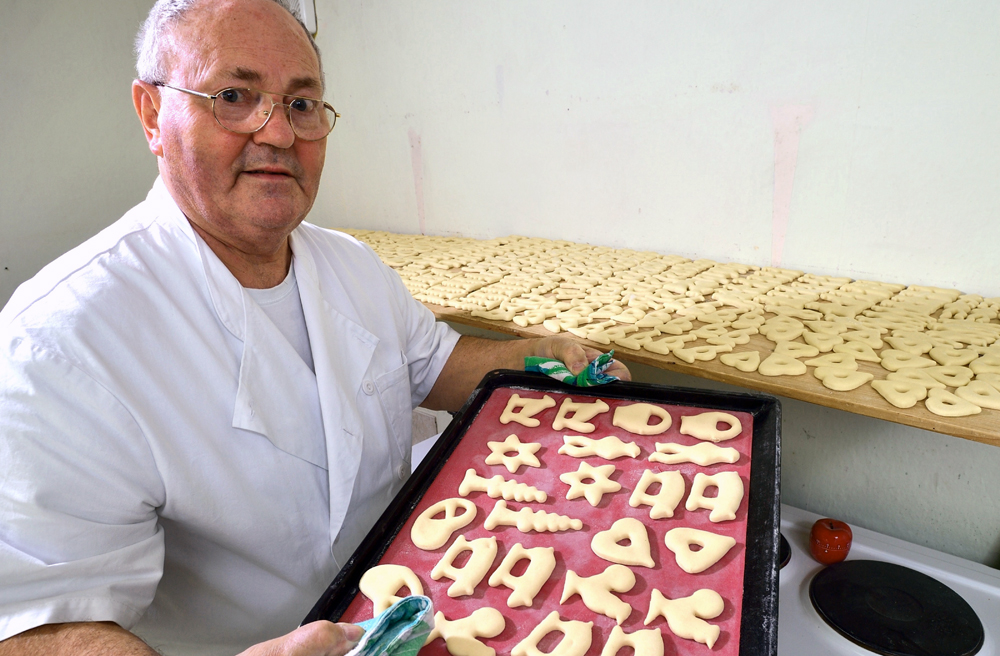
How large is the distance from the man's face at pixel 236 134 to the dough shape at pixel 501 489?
65 cm

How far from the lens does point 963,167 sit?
2.08 m

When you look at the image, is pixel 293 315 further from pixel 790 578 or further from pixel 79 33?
pixel 79 33

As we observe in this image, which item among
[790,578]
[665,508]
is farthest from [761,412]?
[790,578]

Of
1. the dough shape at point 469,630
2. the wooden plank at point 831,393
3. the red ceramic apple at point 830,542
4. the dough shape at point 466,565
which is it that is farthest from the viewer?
the red ceramic apple at point 830,542

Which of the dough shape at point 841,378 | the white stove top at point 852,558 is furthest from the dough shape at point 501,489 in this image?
the dough shape at point 841,378

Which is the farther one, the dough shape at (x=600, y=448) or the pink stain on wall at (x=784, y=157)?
the pink stain on wall at (x=784, y=157)

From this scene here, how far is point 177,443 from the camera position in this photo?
110 cm

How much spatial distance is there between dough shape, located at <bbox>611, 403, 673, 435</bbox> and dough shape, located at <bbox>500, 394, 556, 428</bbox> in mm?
167

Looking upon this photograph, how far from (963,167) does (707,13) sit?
1.12 meters

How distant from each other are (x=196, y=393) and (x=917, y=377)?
165cm

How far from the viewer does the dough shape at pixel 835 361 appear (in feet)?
5.14

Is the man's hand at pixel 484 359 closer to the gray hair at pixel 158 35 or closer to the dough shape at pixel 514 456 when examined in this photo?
the dough shape at pixel 514 456

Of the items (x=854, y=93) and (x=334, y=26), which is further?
(x=334, y=26)

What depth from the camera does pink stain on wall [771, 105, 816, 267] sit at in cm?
236
